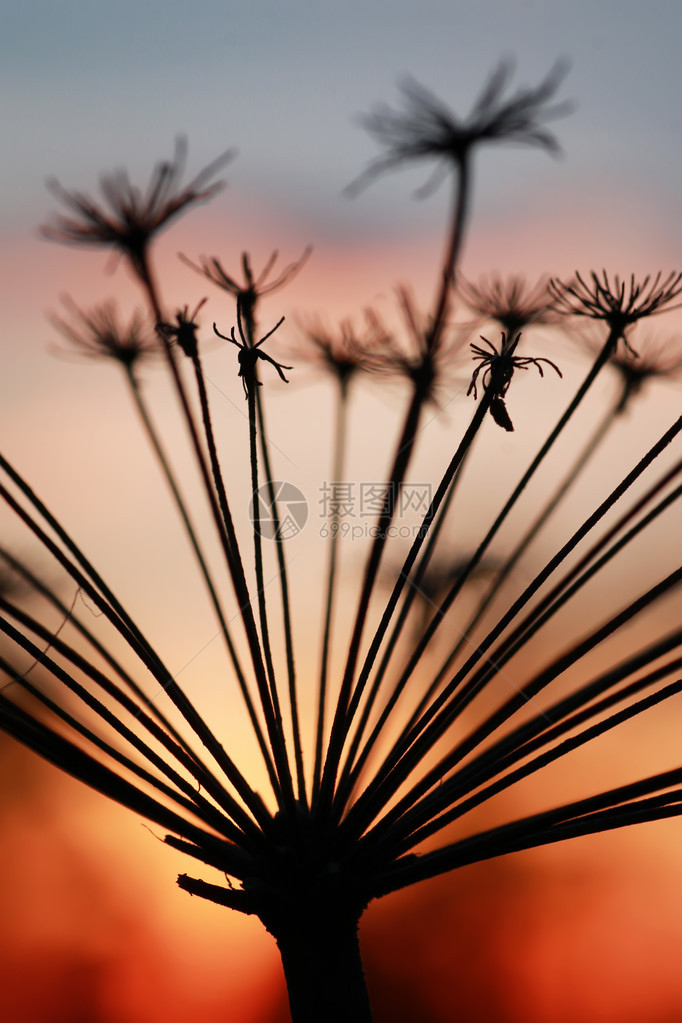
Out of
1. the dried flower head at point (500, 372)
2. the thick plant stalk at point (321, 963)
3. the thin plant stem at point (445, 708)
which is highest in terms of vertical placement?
the dried flower head at point (500, 372)

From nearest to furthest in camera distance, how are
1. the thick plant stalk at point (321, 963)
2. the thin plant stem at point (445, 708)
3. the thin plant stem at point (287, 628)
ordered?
the thin plant stem at point (445, 708) < the thick plant stalk at point (321, 963) < the thin plant stem at point (287, 628)

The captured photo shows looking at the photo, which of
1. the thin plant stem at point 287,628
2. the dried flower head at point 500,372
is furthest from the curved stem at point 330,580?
the dried flower head at point 500,372

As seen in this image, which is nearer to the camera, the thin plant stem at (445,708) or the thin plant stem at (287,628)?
the thin plant stem at (445,708)

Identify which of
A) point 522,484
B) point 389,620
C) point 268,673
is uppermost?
point 522,484

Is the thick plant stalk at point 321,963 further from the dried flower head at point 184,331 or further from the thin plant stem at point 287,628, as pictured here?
the dried flower head at point 184,331

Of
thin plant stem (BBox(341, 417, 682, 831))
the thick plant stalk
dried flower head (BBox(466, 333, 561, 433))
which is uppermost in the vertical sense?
dried flower head (BBox(466, 333, 561, 433))

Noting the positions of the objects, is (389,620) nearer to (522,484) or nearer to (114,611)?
(522,484)

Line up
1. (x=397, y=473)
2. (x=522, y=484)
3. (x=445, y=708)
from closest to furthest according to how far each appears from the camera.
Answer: (x=397, y=473), (x=445, y=708), (x=522, y=484)

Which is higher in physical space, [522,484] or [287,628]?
[522,484]

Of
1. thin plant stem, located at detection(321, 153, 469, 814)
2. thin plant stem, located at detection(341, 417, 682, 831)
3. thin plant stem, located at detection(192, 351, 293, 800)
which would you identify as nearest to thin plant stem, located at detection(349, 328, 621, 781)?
thin plant stem, located at detection(341, 417, 682, 831)

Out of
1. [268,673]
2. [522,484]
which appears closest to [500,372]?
[522,484]

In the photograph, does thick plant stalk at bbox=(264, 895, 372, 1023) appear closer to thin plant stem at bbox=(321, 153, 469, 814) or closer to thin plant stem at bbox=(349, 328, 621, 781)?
thin plant stem at bbox=(321, 153, 469, 814)
